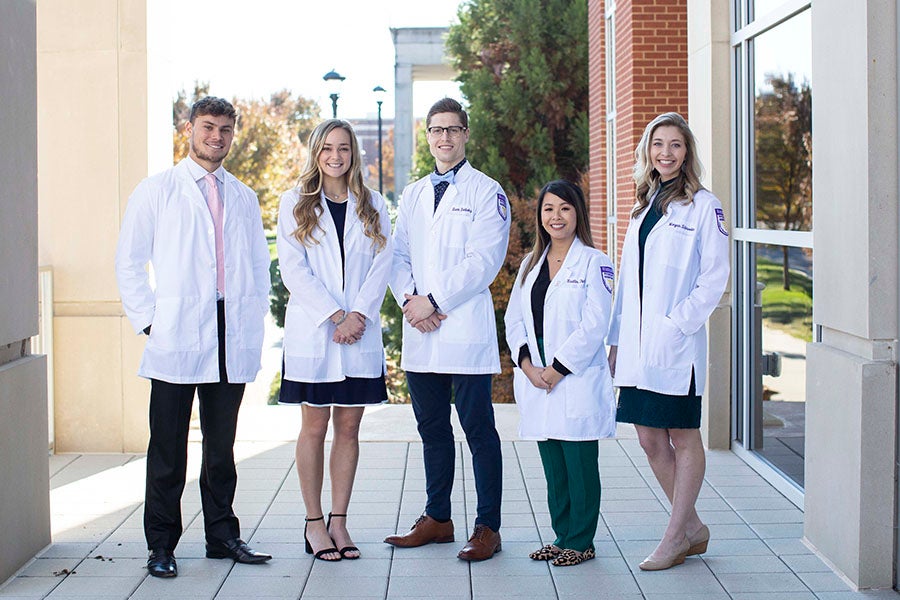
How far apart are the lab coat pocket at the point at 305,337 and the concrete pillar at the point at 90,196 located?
120 inches

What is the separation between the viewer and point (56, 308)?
8078 mm

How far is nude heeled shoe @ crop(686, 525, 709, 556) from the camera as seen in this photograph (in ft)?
17.8

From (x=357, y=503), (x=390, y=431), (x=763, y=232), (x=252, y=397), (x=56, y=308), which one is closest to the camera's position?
(x=357, y=503)

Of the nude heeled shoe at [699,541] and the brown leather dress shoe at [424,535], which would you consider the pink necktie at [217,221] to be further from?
the nude heeled shoe at [699,541]

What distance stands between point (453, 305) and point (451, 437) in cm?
69

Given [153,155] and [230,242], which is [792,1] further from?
[153,155]

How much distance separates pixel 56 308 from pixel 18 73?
3.00m

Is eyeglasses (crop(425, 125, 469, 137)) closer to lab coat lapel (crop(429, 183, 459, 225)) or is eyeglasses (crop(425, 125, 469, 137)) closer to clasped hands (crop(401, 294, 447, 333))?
lab coat lapel (crop(429, 183, 459, 225))

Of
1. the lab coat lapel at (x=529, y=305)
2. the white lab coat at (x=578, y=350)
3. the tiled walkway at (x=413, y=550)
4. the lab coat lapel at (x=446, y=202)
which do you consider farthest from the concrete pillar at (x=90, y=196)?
the white lab coat at (x=578, y=350)

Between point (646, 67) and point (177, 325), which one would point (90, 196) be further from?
point (646, 67)

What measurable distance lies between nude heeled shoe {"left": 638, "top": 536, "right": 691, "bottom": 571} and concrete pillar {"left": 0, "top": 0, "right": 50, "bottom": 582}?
2.85 m

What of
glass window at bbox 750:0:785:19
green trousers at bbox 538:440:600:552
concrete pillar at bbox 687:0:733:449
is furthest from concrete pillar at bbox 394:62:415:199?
green trousers at bbox 538:440:600:552

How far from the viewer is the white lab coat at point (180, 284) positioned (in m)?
5.23

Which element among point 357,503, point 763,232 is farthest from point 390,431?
point 763,232
